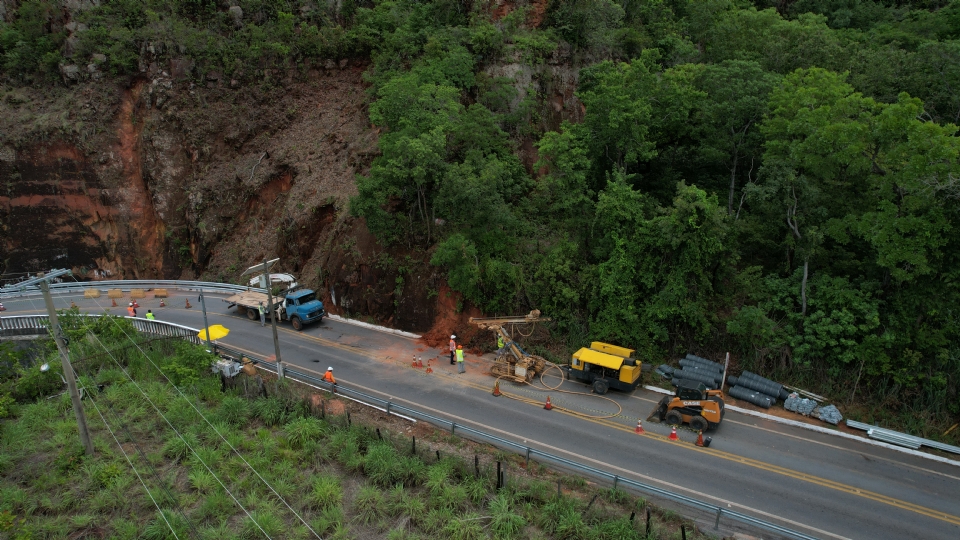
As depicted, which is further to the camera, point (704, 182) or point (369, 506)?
point (704, 182)

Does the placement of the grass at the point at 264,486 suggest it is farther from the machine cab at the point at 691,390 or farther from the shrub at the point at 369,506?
the machine cab at the point at 691,390

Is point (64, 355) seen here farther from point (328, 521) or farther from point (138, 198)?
point (138, 198)

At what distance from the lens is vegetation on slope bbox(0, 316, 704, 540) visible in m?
14.4

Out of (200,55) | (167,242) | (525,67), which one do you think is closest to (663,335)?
(525,67)

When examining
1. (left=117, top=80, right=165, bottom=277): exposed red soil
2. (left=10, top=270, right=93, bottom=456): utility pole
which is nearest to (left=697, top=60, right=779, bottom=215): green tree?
(left=10, top=270, right=93, bottom=456): utility pole

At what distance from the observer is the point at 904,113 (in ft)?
60.0

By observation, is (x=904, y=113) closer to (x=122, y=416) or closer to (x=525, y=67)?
(x=525, y=67)

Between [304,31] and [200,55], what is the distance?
287 inches

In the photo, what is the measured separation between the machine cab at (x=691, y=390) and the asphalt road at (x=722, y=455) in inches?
54.5

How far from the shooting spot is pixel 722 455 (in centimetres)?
1812

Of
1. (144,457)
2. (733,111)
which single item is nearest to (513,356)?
(144,457)

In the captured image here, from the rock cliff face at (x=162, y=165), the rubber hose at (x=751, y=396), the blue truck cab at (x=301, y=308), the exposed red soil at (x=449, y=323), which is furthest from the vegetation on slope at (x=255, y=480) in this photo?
the rock cliff face at (x=162, y=165)

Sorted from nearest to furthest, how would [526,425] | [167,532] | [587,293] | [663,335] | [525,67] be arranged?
[167,532]
[526,425]
[663,335]
[587,293]
[525,67]

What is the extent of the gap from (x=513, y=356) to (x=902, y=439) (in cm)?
1362
